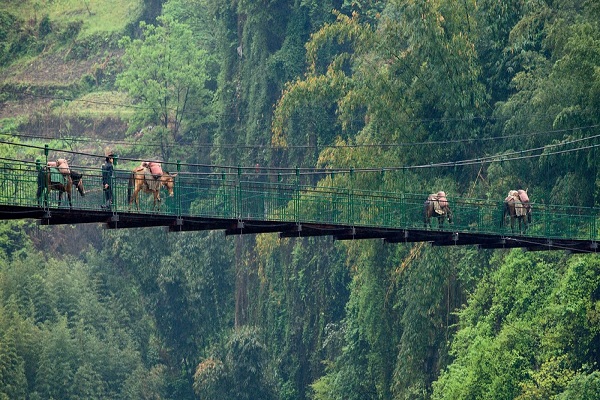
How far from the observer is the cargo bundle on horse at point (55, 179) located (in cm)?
4253

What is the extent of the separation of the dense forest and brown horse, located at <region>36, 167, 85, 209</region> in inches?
734

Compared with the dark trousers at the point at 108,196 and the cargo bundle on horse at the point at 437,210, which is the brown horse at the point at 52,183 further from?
the cargo bundle on horse at the point at 437,210

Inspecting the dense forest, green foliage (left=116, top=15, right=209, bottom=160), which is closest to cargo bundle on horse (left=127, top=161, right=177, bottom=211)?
the dense forest

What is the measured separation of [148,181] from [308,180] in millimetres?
32566

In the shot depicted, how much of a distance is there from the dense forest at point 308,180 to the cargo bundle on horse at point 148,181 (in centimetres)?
1584

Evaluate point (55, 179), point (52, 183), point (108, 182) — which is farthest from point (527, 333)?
point (52, 183)

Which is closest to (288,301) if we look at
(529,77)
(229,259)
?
(229,259)

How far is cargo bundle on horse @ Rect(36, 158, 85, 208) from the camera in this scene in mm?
42531

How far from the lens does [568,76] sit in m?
59.9


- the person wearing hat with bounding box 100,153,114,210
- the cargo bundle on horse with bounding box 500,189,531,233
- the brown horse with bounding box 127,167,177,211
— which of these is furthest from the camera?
the cargo bundle on horse with bounding box 500,189,531,233

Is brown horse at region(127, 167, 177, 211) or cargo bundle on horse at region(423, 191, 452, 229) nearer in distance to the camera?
brown horse at region(127, 167, 177, 211)

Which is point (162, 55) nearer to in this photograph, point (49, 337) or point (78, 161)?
point (78, 161)

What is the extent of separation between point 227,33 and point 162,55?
25.5 ft

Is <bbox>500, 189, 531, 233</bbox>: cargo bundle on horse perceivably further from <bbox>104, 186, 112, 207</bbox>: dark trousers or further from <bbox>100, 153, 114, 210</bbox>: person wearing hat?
<bbox>104, 186, 112, 207</bbox>: dark trousers
